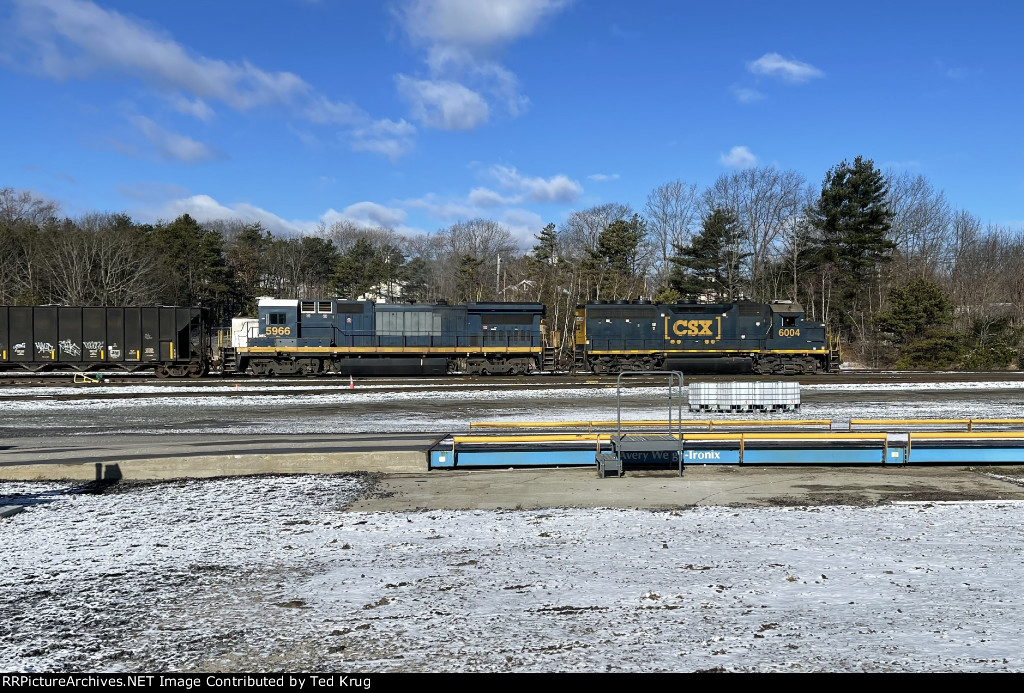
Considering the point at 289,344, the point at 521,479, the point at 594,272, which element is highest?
the point at 594,272

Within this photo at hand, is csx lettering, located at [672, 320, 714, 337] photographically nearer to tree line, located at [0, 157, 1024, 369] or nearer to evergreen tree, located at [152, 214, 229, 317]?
tree line, located at [0, 157, 1024, 369]

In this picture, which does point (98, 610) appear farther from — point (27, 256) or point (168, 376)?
point (27, 256)

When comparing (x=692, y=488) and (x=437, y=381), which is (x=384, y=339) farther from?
(x=692, y=488)

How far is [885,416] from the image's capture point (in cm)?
1822

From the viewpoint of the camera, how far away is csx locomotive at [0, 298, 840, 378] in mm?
29906

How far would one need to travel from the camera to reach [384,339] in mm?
31297

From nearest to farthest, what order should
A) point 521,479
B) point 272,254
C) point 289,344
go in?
point 521,479
point 289,344
point 272,254

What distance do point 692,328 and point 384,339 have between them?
14.5m

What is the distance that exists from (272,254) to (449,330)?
209 feet

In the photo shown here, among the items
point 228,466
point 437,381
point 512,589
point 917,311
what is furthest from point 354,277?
point 512,589

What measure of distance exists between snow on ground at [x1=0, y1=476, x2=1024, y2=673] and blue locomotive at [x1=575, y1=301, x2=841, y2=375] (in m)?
23.8

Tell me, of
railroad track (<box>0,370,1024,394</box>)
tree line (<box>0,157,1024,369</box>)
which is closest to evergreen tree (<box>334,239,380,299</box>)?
tree line (<box>0,157,1024,369</box>)

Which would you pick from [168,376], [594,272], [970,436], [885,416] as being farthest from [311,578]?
Answer: [594,272]

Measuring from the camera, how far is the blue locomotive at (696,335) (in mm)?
32375
